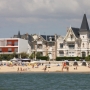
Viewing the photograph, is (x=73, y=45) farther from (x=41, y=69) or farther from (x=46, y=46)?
(x=41, y=69)

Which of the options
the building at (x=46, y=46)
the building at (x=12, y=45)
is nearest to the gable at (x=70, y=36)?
the building at (x=46, y=46)

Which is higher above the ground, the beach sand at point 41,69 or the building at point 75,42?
the building at point 75,42

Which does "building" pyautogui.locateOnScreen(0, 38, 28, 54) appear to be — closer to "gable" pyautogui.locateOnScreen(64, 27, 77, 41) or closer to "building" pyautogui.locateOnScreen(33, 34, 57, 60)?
"building" pyautogui.locateOnScreen(33, 34, 57, 60)

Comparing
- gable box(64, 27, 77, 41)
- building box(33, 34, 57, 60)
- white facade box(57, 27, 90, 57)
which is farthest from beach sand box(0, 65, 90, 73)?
building box(33, 34, 57, 60)

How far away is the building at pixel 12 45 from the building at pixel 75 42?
9.79 m

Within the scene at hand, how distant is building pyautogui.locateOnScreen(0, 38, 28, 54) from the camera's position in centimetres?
11231

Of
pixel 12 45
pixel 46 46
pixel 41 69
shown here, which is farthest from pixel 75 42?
pixel 41 69

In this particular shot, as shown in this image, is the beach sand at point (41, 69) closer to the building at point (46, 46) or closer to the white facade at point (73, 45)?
the white facade at point (73, 45)

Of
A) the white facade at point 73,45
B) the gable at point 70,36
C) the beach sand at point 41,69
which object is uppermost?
the gable at point 70,36

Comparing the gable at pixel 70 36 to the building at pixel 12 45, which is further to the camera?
the building at pixel 12 45

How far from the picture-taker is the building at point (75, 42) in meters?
106

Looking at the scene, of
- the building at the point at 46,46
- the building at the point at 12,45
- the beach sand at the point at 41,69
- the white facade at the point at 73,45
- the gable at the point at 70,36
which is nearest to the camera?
the beach sand at the point at 41,69

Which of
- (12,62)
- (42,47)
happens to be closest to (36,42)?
(42,47)

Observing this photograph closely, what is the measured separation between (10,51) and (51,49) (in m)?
10.2
